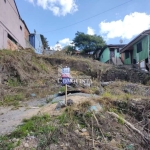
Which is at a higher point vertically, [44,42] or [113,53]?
[44,42]

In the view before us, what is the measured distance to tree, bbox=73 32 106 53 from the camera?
24.8 m

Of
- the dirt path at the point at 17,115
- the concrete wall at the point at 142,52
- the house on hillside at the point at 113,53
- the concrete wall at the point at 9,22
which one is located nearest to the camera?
the dirt path at the point at 17,115

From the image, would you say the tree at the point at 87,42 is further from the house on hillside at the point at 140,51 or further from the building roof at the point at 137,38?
the building roof at the point at 137,38

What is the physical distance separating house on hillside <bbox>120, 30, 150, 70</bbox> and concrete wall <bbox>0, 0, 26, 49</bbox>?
32.3ft

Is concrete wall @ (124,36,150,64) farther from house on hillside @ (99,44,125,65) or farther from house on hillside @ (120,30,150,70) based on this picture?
house on hillside @ (99,44,125,65)

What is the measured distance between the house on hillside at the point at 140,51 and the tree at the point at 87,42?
24.5ft

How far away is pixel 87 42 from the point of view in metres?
24.9

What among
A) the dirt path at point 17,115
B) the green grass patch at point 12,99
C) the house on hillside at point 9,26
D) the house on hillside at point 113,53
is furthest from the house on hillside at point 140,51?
the dirt path at point 17,115

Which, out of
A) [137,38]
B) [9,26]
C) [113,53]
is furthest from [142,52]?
[9,26]

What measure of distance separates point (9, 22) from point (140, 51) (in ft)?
35.9

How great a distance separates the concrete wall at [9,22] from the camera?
1139 cm

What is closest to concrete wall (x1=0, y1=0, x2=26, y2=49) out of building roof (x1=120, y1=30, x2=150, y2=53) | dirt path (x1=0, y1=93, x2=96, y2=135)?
dirt path (x1=0, y1=93, x2=96, y2=135)

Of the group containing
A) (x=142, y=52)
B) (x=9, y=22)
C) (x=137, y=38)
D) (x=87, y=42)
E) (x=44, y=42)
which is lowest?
(x=142, y=52)

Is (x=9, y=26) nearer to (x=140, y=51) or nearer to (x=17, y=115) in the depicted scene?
(x=17, y=115)
